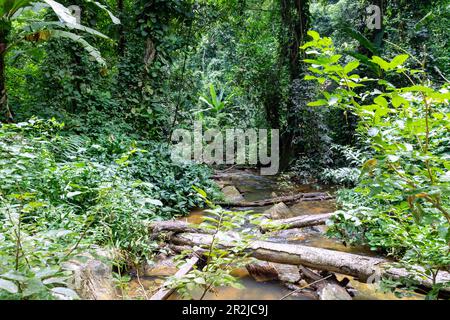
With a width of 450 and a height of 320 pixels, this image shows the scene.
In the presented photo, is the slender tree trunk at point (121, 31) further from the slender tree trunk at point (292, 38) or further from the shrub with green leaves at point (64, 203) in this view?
the slender tree trunk at point (292, 38)

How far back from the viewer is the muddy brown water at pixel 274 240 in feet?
8.30

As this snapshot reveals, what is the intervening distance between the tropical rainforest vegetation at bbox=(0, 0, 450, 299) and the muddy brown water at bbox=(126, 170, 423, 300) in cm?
21

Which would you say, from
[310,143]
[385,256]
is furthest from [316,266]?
[310,143]

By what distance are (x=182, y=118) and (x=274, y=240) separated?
4247 millimetres

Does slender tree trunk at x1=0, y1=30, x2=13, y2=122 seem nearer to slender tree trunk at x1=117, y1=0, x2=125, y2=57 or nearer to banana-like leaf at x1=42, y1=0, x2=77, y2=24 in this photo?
banana-like leaf at x1=42, y1=0, x2=77, y2=24

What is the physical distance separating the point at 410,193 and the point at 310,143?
22.9 ft

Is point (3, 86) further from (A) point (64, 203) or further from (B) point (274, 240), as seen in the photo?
(B) point (274, 240)

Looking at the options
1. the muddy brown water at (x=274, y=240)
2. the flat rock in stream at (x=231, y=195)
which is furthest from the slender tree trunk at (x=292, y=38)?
the flat rock in stream at (x=231, y=195)

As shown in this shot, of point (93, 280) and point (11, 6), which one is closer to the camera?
point (93, 280)

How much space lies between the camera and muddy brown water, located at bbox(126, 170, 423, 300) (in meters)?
2.53

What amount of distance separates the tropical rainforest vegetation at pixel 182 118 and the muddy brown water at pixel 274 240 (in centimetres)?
21

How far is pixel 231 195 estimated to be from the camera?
21.4ft

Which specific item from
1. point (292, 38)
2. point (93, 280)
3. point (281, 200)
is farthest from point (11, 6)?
point (292, 38)
